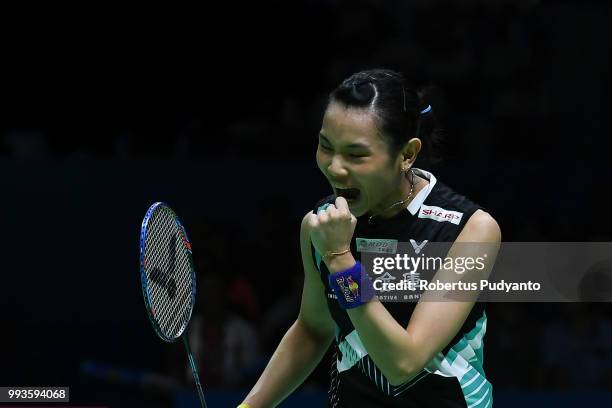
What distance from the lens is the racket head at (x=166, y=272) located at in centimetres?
281

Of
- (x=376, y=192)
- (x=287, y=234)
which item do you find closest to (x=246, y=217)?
(x=287, y=234)

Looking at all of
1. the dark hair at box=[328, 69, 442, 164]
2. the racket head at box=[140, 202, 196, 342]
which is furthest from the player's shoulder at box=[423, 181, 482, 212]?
the racket head at box=[140, 202, 196, 342]

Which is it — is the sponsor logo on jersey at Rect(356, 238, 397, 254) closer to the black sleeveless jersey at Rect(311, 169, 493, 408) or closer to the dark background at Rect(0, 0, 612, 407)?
the black sleeveless jersey at Rect(311, 169, 493, 408)

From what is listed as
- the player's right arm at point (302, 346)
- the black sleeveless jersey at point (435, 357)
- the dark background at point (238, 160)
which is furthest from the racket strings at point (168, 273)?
the dark background at point (238, 160)

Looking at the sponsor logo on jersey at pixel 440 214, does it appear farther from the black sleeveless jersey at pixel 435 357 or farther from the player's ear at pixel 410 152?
the player's ear at pixel 410 152

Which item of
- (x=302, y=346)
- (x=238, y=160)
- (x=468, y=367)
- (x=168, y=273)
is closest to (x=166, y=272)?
(x=168, y=273)

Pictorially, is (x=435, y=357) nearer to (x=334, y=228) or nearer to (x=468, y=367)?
(x=468, y=367)

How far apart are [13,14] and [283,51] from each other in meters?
1.84

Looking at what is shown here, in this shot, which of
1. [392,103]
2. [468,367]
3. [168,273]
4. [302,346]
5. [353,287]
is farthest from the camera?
[168,273]

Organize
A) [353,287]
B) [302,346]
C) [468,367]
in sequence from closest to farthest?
1. [353,287]
2. [468,367]
3. [302,346]

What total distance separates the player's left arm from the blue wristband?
0.02 m

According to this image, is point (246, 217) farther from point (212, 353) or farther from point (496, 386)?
point (496, 386)

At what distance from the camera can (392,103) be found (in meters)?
2.56

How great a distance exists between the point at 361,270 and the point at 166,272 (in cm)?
76
